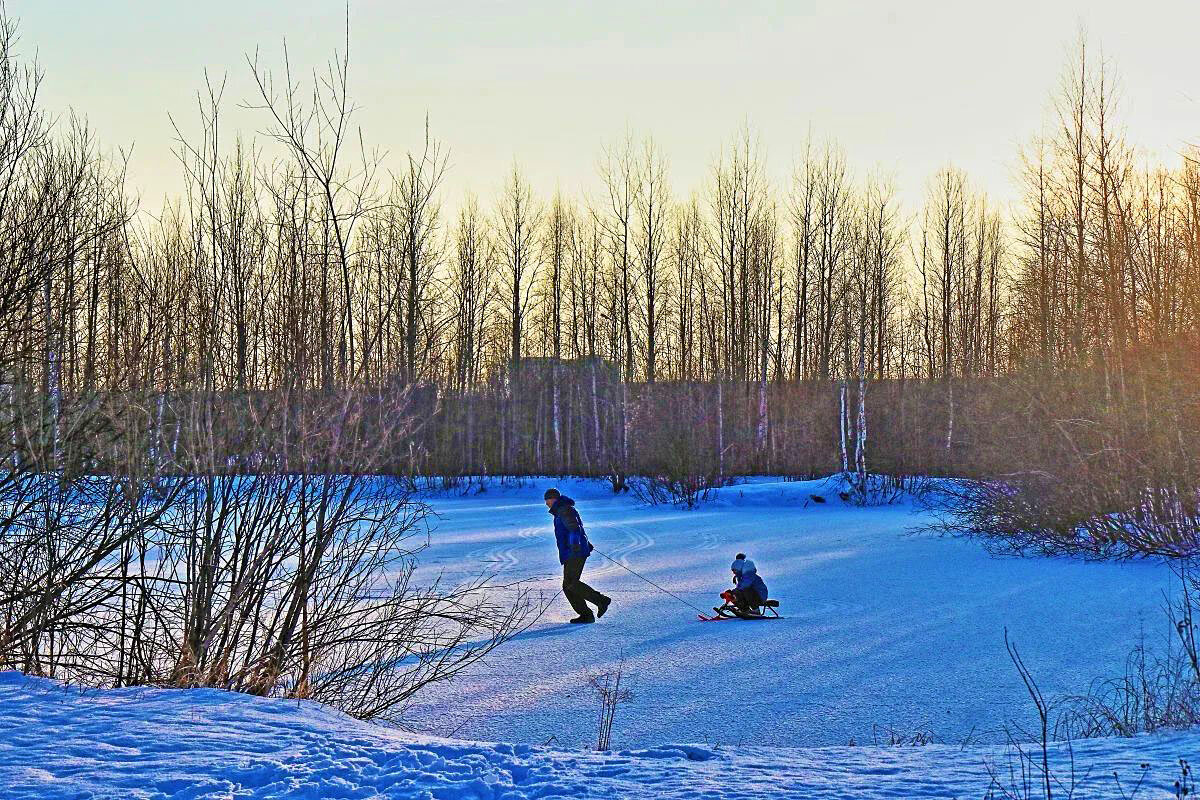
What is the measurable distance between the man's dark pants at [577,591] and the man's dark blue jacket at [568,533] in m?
0.12

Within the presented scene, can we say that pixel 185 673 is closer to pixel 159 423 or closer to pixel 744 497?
pixel 159 423

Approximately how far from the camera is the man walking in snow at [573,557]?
1168 centimetres

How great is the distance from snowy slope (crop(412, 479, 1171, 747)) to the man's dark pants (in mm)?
256

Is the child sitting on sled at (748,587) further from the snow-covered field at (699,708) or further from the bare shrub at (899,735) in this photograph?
the bare shrub at (899,735)

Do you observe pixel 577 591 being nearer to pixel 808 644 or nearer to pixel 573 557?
pixel 573 557

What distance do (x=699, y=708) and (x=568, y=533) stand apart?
15.5 ft

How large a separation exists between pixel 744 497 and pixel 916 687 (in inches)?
894

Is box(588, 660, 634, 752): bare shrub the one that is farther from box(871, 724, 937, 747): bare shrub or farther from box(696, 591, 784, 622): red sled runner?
box(696, 591, 784, 622): red sled runner

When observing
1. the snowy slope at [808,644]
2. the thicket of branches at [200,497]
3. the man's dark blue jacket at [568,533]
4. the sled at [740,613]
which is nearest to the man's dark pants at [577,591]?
the man's dark blue jacket at [568,533]

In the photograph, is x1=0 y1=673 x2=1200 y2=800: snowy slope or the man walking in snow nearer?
x1=0 y1=673 x2=1200 y2=800: snowy slope

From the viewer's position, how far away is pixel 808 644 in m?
10.1

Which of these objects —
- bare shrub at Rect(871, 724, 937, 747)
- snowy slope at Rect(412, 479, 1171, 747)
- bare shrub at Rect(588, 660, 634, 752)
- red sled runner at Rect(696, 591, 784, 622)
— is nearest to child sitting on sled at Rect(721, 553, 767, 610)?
red sled runner at Rect(696, 591, 784, 622)

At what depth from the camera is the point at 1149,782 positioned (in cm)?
432

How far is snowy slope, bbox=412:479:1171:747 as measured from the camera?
23.7 feet
